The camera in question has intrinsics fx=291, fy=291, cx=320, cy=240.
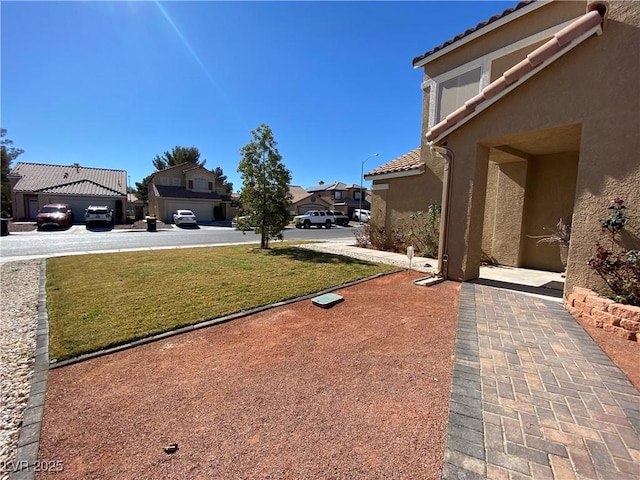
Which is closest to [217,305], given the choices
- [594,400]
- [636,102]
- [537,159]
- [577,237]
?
[594,400]

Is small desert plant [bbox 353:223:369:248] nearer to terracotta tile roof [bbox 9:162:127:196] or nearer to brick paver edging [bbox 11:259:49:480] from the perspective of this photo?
brick paver edging [bbox 11:259:49:480]

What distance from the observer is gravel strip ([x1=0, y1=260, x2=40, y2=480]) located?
2434mm

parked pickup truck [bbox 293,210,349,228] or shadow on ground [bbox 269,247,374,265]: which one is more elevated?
parked pickup truck [bbox 293,210,349,228]

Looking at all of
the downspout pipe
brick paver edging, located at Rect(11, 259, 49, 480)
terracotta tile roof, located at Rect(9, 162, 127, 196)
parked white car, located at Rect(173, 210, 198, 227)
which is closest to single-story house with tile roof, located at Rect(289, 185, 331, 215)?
parked white car, located at Rect(173, 210, 198, 227)

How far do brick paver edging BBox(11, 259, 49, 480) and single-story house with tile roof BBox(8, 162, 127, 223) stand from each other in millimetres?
31245

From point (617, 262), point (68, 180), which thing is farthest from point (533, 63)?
point (68, 180)

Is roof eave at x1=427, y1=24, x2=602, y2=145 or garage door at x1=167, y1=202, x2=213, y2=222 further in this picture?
garage door at x1=167, y1=202, x2=213, y2=222

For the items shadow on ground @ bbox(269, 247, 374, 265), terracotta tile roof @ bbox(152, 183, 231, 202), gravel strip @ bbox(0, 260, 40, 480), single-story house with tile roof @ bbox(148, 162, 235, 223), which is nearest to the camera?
gravel strip @ bbox(0, 260, 40, 480)

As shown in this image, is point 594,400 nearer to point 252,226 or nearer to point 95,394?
point 95,394

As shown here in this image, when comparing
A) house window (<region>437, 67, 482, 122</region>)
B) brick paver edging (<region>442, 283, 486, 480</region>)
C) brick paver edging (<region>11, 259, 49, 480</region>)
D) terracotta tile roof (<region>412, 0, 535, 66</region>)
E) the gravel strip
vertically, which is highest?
terracotta tile roof (<region>412, 0, 535, 66</region>)

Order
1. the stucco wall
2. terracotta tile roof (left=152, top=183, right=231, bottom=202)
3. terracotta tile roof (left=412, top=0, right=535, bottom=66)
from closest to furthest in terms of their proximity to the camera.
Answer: the stucco wall < terracotta tile roof (left=412, top=0, right=535, bottom=66) < terracotta tile roof (left=152, top=183, right=231, bottom=202)

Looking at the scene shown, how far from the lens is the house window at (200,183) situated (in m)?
36.8

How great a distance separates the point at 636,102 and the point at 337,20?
8.48 metres

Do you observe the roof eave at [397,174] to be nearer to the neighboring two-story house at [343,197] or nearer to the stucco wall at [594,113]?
the stucco wall at [594,113]
